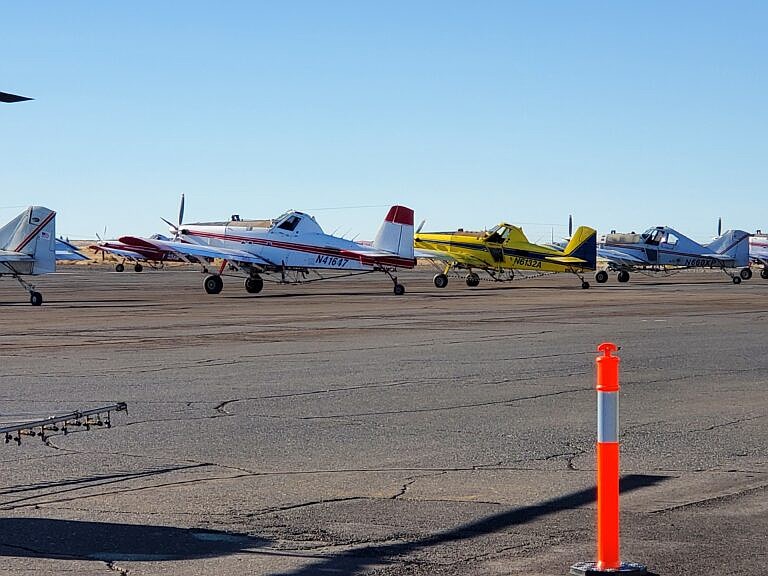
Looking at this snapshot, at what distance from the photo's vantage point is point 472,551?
6.32 metres

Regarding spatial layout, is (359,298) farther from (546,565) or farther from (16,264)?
(546,565)

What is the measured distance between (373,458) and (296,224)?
32845 mm

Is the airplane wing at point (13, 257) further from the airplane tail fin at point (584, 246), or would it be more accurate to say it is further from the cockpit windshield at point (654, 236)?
the cockpit windshield at point (654, 236)

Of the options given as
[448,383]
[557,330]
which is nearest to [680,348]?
[557,330]

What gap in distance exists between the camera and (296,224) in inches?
1641

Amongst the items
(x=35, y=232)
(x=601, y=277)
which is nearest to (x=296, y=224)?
(x=35, y=232)

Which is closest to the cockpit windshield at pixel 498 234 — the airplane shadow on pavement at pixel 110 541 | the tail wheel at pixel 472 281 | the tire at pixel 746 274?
the tail wheel at pixel 472 281

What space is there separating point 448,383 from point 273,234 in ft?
91.5

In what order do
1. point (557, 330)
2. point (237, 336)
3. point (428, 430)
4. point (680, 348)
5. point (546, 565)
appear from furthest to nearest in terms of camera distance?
point (557, 330), point (237, 336), point (680, 348), point (428, 430), point (546, 565)

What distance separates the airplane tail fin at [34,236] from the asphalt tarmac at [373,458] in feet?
47.7

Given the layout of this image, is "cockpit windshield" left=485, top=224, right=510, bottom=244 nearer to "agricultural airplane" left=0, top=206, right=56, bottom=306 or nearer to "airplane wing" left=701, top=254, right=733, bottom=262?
"airplane wing" left=701, top=254, right=733, bottom=262

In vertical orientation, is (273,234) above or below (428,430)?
above

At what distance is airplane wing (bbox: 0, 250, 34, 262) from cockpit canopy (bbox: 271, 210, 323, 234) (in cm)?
967

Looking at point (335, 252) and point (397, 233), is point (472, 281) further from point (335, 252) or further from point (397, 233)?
point (335, 252)
